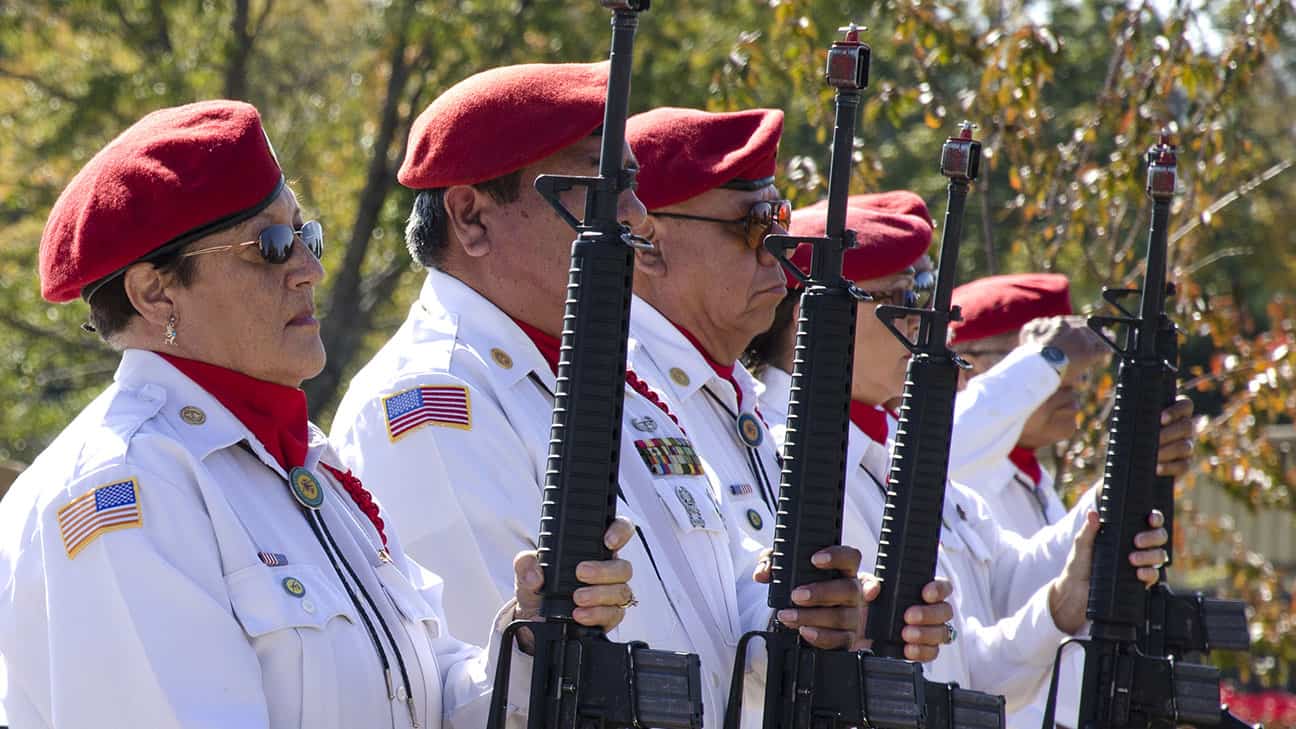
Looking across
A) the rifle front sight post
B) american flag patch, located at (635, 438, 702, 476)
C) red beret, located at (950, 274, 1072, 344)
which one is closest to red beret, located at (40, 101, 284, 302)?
american flag patch, located at (635, 438, 702, 476)

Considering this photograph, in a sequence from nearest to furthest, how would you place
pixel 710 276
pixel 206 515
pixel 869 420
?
pixel 206 515 < pixel 710 276 < pixel 869 420

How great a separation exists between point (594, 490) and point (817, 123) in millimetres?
4848

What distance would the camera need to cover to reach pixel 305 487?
3156mm

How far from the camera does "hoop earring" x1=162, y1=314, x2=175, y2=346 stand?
10.3 feet

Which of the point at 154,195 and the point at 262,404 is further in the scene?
the point at 262,404

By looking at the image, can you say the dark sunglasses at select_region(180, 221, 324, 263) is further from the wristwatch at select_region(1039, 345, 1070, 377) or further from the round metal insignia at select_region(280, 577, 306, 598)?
the wristwatch at select_region(1039, 345, 1070, 377)

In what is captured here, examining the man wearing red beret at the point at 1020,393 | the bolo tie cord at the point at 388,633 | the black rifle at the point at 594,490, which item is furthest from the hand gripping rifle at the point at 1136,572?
the bolo tie cord at the point at 388,633

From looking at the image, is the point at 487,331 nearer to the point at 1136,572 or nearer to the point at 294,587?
the point at 294,587

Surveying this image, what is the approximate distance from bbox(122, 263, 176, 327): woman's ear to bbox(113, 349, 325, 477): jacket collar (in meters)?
0.07

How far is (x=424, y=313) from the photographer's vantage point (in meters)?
3.91

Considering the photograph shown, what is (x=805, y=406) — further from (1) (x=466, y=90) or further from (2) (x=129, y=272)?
(2) (x=129, y=272)

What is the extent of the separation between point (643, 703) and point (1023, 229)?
200 inches

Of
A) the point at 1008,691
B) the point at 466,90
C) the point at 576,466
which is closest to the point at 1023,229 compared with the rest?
the point at 1008,691

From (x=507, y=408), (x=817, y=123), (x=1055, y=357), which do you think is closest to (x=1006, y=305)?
(x=1055, y=357)
